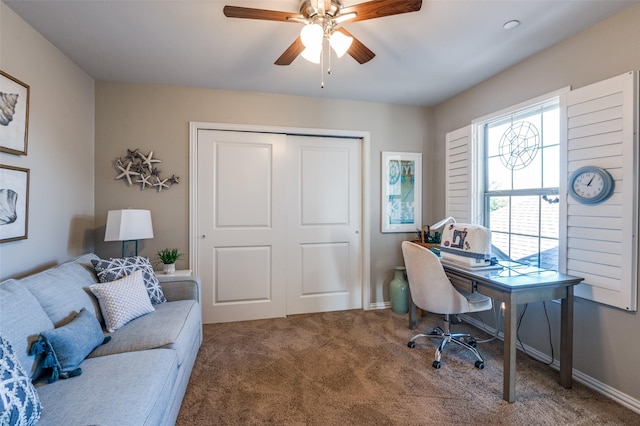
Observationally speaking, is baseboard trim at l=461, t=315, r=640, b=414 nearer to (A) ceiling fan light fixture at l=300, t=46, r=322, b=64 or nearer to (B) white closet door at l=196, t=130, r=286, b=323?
(B) white closet door at l=196, t=130, r=286, b=323

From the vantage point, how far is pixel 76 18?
1848mm

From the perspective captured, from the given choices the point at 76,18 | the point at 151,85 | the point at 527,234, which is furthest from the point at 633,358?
the point at 151,85

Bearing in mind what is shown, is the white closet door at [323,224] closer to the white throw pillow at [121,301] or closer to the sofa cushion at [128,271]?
the sofa cushion at [128,271]

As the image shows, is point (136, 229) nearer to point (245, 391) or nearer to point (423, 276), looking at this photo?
point (245, 391)

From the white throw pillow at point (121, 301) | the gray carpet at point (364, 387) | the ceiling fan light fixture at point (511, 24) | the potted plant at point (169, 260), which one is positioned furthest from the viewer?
the potted plant at point (169, 260)

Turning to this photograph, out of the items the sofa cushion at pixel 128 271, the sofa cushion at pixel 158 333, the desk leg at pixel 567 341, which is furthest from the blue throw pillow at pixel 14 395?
the desk leg at pixel 567 341

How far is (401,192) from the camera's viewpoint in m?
3.46

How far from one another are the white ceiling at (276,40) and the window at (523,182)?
0.52m

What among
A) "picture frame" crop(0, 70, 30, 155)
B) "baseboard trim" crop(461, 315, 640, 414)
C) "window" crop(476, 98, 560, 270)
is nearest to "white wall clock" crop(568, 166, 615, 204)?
"window" crop(476, 98, 560, 270)

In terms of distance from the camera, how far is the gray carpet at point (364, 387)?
1.65m

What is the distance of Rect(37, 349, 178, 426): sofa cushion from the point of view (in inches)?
40.2

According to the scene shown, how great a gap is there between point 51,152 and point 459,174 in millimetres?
3571

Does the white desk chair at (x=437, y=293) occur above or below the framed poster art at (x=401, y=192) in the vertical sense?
below

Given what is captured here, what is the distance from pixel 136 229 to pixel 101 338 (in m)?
1.07
